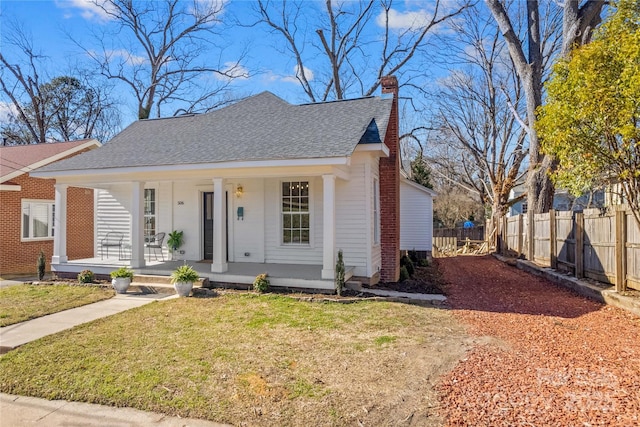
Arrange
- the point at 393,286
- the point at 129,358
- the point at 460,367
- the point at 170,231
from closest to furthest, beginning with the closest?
the point at 460,367
the point at 129,358
the point at 393,286
the point at 170,231

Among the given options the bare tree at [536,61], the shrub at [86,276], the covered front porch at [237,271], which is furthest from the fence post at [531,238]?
the shrub at [86,276]

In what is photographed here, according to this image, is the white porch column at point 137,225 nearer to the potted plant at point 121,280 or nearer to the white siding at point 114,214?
the potted plant at point 121,280

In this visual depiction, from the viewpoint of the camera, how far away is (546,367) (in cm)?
422

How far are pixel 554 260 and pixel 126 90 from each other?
26.2m

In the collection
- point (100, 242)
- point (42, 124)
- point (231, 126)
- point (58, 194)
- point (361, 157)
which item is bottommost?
point (100, 242)

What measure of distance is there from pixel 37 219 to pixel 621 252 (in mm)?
A: 17804

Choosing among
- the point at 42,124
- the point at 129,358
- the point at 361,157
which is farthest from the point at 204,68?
the point at 129,358

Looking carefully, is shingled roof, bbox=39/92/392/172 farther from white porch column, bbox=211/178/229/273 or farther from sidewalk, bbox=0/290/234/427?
sidewalk, bbox=0/290/234/427

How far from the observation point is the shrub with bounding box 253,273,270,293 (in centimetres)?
822

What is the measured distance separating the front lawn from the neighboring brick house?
988cm

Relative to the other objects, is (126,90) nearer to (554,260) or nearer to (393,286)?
(393,286)

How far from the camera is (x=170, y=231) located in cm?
1129

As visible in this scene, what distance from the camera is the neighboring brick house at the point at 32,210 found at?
13.2 metres

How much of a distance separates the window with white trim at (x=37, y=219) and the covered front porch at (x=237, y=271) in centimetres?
464
